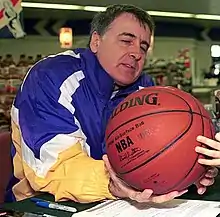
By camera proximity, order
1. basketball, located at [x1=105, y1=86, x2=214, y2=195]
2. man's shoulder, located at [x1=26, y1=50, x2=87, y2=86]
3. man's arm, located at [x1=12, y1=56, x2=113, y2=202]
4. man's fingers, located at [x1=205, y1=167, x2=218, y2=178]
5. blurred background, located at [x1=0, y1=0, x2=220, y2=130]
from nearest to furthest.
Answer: basketball, located at [x1=105, y1=86, x2=214, y2=195] < man's fingers, located at [x1=205, y1=167, x2=218, y2=178] < man's arm, located at [x1=12, y1=56, x2=113, y2=202] < man's shoulder, located at [x1=26, y1=50, x2=87, y2=86] < blurred background, located at [x1=0, y1=0, x2=220, y2=130]

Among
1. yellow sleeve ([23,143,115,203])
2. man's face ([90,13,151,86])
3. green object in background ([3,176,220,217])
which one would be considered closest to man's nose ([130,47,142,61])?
man's face ([90,13,151,86])

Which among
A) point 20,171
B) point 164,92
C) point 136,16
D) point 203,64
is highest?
point 136,16

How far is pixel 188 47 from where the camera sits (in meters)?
9.84

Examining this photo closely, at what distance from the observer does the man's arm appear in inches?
54.2

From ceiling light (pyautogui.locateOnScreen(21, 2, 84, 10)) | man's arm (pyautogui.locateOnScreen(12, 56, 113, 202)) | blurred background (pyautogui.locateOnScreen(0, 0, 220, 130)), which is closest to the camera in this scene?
man's arm (pyautogui.locateOnScreen(12, 56, 113, 202))

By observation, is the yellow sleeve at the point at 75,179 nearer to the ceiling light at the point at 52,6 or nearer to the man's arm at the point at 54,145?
the man's arm at the point at 54,145

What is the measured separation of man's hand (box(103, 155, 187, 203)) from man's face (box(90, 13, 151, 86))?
48 cm

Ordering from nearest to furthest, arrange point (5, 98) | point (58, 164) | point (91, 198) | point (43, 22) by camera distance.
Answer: point (91, 198) < point (58, 164) < point (5, 98) < point (43, 22)

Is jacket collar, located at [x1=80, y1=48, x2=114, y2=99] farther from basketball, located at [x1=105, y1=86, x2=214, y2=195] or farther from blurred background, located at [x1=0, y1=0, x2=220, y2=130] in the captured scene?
blurred background, located at [x1=0, y1=0, x2=220, y2=130]

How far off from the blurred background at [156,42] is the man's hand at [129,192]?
220 cm

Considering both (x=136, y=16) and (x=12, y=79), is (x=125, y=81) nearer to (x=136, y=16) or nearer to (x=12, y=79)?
(x=136, y=16)

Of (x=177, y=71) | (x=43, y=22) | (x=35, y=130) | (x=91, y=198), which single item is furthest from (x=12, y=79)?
(x=177, y=71)

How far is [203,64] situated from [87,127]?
29.4ft

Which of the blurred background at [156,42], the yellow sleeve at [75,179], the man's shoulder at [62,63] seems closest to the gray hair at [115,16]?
the man's shoulder at [62,63]
